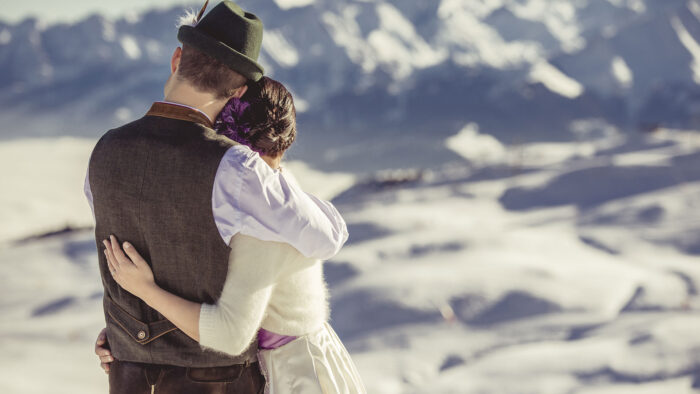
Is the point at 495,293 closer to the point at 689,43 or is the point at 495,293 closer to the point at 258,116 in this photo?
the point at 258,116

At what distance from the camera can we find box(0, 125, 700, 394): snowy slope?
25.2 feet

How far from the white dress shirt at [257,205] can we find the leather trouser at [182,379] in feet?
1.02

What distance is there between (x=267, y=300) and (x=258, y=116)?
0.35m

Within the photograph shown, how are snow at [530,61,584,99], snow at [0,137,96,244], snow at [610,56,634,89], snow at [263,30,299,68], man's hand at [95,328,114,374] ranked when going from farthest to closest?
snow at [263,30,299,68]
snow at [530,61,584,99]
snow at [610,56,634,89]
snow at [0,137,96,244]
man's hand at [95,328,114,374]

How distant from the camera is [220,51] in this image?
110cm

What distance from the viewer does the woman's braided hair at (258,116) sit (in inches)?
46.8

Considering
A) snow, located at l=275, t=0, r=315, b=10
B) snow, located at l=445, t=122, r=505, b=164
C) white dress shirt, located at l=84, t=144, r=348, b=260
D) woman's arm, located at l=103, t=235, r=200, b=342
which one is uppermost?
snow, located at l=275, t=0, r=315, b=10

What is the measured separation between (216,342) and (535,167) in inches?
1210

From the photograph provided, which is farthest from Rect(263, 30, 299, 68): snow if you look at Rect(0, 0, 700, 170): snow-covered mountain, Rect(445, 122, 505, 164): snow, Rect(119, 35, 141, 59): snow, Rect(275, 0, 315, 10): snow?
Rect(445, 122, 505, 164): snow

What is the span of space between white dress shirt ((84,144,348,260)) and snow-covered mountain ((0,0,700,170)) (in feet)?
427

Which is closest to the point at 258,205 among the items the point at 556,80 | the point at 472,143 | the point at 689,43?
the point at 689,43

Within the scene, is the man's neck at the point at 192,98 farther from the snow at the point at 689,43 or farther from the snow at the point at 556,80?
the snow at the point at 556,80

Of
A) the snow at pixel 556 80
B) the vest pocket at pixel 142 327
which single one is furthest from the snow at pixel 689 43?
the vest pocket at pixel 142 327

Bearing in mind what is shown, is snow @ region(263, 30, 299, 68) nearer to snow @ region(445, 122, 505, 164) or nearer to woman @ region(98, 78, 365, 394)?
snow @ region(445, 122, 505, 164)
